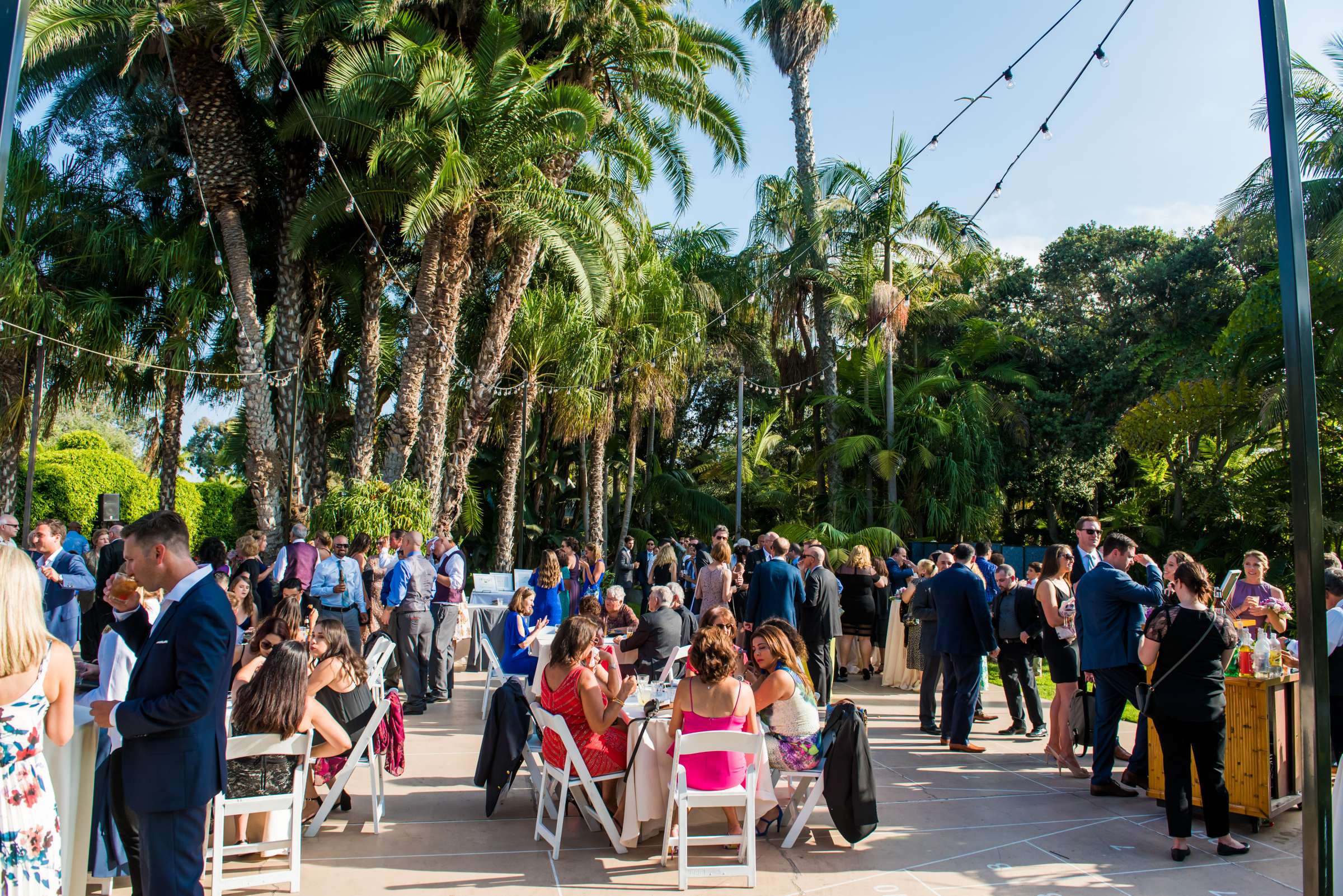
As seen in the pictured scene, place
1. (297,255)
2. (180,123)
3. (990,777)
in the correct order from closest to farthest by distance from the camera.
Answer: (990,777)
(297,255)
(180,123)

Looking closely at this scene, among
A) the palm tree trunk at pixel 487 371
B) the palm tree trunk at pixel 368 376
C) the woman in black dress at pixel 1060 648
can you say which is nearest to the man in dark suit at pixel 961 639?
the woman in black dress at pixel 1060 648

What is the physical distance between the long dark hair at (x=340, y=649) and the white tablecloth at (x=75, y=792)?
1.57m

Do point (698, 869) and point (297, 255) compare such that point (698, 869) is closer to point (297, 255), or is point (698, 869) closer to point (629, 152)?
point (297, 255)

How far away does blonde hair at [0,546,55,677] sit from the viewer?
9.25ft

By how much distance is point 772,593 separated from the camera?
8.52 meters

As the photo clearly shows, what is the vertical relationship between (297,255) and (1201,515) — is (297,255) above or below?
above

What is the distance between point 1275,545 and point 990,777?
15.6 m

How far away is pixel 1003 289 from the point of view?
2800 centimetres

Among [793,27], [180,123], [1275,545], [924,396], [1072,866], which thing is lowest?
[1072,866]

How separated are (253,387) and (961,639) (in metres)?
13.2

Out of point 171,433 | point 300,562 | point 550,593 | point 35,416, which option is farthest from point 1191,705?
point 171,433

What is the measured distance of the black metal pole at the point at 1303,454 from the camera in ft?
10.6

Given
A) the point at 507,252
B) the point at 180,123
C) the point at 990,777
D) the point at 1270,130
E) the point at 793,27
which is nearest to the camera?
the point at 1270,130

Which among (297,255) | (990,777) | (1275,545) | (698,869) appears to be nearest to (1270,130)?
(698,869)
